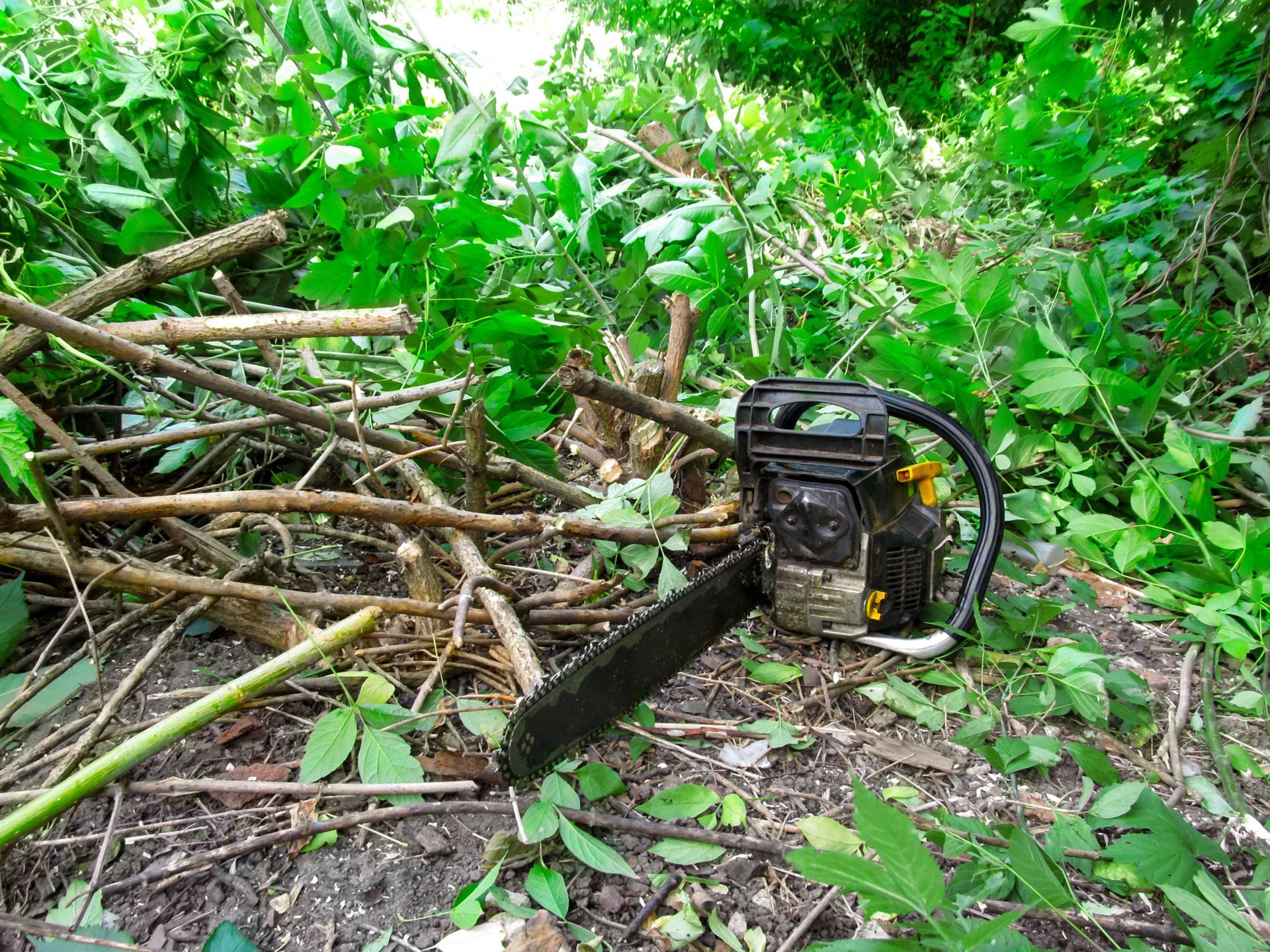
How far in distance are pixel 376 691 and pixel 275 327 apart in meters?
0.79

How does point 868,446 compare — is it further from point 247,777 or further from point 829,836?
point 247,777

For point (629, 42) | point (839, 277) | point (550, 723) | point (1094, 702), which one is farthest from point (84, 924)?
point (629, 42)

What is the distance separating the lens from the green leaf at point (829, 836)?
1301 mm

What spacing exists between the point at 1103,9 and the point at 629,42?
7121 mm

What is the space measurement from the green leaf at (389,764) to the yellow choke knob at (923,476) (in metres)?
1.27

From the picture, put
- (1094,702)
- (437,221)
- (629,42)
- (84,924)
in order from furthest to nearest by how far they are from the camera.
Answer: (629,42) → (437,221) → (1094,702) → (84,924)

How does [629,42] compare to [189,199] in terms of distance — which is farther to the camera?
[629,42]

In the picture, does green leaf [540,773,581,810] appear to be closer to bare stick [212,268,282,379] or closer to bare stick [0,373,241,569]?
bare stick [0,373,241,569]

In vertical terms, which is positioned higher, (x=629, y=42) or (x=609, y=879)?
(x=629, y=42)

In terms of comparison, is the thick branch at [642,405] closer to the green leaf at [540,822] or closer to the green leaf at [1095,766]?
the green leaf at [540,822]

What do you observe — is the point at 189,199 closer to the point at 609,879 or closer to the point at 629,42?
the point at 609,879

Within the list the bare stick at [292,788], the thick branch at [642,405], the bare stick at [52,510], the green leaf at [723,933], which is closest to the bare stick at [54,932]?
the bare stick at [292,788]

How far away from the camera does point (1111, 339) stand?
2.55 metres

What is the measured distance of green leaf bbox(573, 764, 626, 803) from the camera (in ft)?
4.68
